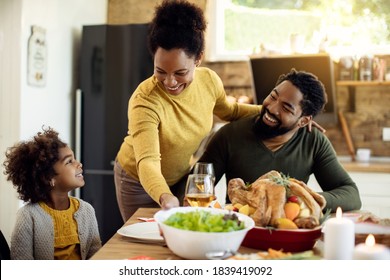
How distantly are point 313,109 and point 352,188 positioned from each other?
28 cm

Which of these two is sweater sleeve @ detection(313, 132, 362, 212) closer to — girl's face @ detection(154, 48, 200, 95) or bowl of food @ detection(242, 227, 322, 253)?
bowl of food @ detection(242, 227, 322, 253)

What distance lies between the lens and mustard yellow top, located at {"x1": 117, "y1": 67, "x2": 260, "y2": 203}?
1309 millimetres

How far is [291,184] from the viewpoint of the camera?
3.41 ft

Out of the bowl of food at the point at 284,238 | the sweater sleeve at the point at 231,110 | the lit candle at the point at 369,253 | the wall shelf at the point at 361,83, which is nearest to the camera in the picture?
the lit candle at the point at 369,253

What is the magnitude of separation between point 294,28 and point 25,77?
5.22 ft

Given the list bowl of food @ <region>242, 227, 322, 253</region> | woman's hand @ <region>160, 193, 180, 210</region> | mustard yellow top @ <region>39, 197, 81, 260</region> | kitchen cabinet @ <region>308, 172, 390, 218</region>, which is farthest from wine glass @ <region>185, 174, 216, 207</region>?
kitchen cabinet @ <region>308, 172, 390, 218</region>

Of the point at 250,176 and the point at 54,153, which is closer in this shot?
the point at 54,153

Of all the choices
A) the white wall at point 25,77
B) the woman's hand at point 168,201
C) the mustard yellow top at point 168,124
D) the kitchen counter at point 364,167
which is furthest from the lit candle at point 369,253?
the white wall at point 25,77

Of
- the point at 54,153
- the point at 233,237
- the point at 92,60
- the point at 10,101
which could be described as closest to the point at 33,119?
the point at 10,101

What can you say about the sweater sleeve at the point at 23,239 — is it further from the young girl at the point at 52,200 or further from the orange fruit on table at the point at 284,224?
the orange fruit on table at the point at 284,224

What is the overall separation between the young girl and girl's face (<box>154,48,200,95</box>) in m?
0.35

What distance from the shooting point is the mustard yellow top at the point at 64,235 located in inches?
52.9

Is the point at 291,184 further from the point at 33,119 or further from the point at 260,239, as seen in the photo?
the point at 33,119

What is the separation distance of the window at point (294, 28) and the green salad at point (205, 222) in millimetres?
2085
